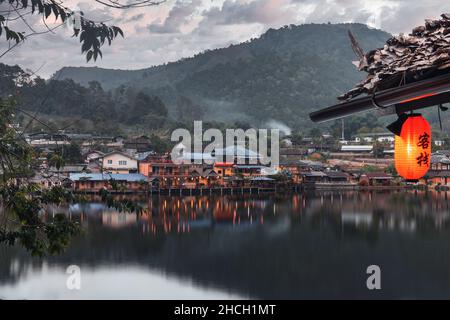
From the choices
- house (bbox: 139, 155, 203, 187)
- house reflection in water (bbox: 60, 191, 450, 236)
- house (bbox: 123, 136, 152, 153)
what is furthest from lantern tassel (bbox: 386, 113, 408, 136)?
house (bbox: 123, 136, 152, 153)

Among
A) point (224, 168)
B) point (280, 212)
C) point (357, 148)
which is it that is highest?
point (357, 148)

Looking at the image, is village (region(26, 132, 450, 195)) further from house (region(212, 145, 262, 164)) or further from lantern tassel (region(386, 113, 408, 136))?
lantern tassel (region(386, 113, 408, 136))

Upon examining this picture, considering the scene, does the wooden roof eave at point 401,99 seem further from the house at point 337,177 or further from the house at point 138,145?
the house at point 138,145

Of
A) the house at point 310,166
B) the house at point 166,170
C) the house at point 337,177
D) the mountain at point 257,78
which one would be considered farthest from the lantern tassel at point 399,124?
the mountain at point 257,78

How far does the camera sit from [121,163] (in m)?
28.6

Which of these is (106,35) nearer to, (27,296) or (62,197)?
(62,197)

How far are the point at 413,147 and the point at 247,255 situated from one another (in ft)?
36.6

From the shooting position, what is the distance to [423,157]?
2.68 metres

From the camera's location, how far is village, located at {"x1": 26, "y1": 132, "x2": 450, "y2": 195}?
2786cm

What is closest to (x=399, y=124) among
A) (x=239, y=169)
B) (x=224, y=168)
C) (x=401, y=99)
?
(x=401, y=99)

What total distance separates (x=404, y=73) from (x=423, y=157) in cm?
57

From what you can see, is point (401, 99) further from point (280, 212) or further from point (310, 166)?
point (310, 166)

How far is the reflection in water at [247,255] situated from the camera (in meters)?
10.3

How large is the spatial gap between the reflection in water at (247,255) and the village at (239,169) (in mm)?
6059
